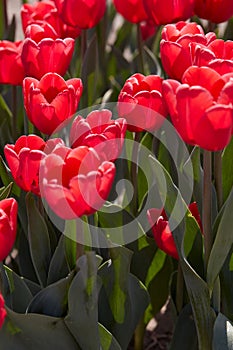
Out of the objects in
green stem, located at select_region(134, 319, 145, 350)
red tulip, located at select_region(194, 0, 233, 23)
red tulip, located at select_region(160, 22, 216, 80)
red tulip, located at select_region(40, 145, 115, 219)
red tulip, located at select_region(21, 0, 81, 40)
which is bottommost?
green stem, located at select_region(134, 319, 145, 350)

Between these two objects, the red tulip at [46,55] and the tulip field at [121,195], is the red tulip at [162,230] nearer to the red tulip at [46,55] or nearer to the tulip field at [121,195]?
the tulip field at [121,195]

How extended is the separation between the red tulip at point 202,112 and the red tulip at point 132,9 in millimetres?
624

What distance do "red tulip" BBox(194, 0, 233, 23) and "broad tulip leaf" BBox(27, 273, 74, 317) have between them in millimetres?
625

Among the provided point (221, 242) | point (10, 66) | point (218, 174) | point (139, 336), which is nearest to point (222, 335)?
point (221, 242)

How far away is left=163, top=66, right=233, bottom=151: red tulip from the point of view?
0.93 m

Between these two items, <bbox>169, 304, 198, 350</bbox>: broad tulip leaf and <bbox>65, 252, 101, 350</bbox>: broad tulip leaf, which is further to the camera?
<bbox>169, 304, 198, 350</bbox>: broad tulip leaf

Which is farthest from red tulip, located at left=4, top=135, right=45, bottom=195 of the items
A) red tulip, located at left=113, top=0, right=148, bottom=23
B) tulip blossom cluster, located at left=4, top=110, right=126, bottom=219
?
red tulip, located at left=113, top=0, right=148, bottom=23

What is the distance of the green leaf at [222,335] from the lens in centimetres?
113

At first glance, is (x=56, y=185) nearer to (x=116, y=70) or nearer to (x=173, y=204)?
(x=173, y=204)

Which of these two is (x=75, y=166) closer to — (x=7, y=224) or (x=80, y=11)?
(x=7, y=224)

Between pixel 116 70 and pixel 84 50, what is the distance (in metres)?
0.57

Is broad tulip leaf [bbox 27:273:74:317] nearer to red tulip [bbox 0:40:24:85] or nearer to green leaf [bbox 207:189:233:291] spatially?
green leaf [bbox 207:189:233:291]

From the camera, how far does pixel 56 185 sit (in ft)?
3.01

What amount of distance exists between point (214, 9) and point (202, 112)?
573 millimetres
